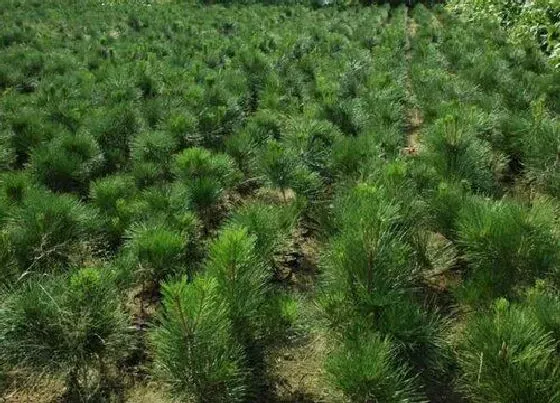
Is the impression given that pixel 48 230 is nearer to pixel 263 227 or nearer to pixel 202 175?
pixel 202 175

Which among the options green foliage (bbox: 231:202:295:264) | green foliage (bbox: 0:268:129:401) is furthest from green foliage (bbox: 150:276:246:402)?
green foliage (bbox: 231:202:295:264)

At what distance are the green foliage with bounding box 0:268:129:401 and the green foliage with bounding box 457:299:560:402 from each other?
1.45 meters

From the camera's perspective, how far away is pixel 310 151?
3941 mm

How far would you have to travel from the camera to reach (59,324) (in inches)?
78.2

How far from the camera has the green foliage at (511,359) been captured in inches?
67.0

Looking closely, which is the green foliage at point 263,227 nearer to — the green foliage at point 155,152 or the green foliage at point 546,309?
the green foliage at point 546,309

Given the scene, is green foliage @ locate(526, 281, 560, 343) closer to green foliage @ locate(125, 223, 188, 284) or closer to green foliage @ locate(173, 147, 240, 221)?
green foliage @ locate(125, 223, 188, 284)

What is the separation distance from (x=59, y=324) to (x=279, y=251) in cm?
143

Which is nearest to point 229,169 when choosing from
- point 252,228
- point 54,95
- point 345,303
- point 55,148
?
point 252,228

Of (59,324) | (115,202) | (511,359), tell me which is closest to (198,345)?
(59,324)

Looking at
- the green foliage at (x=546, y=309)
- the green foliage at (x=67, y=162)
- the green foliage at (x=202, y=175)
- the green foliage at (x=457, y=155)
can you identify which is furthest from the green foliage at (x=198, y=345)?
the green foliage at (x=67, y=162)

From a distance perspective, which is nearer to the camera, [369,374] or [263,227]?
[369,374]

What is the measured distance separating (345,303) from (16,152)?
12.0 ft

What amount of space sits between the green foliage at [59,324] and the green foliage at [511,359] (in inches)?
56.9
